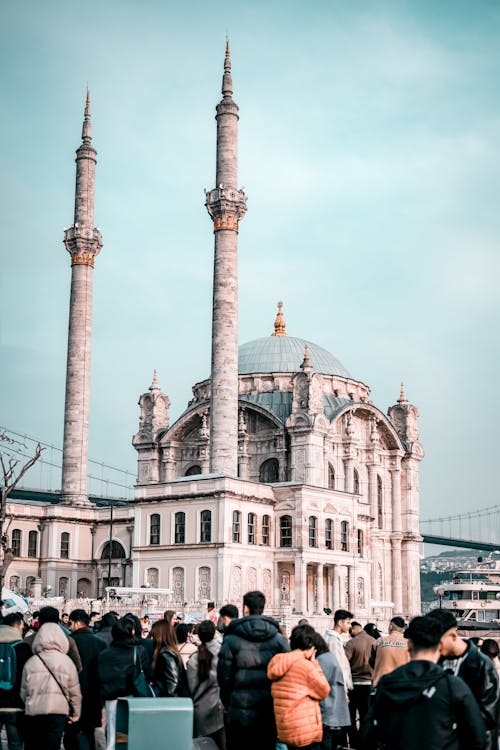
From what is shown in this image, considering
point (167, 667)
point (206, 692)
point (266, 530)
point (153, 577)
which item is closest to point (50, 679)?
point (167, 667)

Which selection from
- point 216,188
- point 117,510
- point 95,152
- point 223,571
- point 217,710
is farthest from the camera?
point 95,152

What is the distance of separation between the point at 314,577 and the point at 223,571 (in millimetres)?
7138

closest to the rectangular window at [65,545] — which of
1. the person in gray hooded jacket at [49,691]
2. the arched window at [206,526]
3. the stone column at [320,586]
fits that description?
the arched window at [206,526]

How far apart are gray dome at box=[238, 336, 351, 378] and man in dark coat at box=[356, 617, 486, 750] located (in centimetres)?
5683

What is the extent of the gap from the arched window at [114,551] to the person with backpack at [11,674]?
1777 inches

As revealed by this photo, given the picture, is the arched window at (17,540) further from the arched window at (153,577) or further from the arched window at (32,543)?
the arched window at (153,577)

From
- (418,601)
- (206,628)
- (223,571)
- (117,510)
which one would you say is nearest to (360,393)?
(418,601)

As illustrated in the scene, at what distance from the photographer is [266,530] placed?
157ft

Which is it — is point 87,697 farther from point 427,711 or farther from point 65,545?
point 65,545

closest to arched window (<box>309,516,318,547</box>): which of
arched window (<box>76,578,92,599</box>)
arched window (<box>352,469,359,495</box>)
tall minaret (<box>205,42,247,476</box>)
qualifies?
tall minaret (<box>205,42,247,476</box>)

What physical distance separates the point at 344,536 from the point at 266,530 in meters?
4.58

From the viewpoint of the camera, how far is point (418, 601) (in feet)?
214

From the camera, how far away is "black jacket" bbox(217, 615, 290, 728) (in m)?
8.74

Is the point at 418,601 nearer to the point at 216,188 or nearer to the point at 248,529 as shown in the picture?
the point at 248,529
